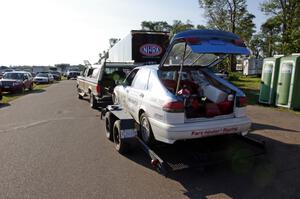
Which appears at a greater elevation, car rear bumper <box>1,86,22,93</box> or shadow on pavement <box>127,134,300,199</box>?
shadow on pavement <box>127,134,300,199</box>

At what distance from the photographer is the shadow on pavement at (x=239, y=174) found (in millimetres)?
4246

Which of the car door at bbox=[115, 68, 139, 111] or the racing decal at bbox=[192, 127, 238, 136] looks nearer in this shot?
the racing decal at bbox=[192, 127, 238, 136]

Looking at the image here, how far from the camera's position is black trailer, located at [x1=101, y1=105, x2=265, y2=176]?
15.2 feet

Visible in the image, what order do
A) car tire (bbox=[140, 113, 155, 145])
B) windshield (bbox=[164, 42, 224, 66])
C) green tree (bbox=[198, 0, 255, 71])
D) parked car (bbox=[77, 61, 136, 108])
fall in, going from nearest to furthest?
windshield (bbox=[164, 42, 224, 66]), car tire (bbox=[140, 113, 155, 145]), parked car (bbox=[77, 61, 136, 108]), green tree (bbox=[198, 0, 255, 71])

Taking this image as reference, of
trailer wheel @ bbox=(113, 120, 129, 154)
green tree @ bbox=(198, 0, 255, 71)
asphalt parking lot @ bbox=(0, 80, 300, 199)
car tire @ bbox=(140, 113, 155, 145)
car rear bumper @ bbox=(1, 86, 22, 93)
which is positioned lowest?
car rear bumper @ bbox=(1, 86, 22, 93)

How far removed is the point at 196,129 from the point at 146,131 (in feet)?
4.09

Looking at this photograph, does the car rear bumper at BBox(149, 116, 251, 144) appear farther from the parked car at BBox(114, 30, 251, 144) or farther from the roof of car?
the roof of car

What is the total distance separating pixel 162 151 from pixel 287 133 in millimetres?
3877

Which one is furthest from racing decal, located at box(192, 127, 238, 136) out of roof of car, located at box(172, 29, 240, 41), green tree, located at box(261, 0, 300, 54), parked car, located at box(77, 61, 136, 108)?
green tree, located at box(261, 0, 300, 54)

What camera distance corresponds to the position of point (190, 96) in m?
5.45

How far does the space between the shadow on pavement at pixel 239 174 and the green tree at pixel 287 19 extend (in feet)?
60.5

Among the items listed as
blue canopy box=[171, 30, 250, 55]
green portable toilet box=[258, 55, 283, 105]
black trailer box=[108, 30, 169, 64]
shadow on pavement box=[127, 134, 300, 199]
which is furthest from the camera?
black trailer box=[108, 30, 169, 64]

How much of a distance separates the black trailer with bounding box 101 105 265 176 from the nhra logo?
9.13m

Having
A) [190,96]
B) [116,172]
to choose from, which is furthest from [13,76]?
[190,96]
